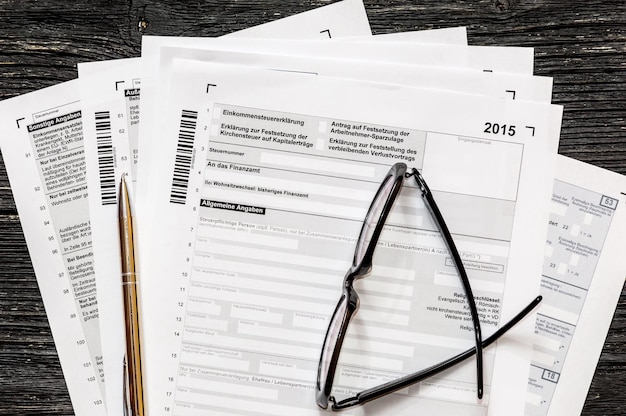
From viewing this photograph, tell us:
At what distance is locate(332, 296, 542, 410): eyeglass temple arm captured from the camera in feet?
1.75

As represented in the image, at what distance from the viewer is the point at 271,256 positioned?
55 centimetres

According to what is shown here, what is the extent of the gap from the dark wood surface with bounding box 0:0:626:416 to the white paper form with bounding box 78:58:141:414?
0.8 inches

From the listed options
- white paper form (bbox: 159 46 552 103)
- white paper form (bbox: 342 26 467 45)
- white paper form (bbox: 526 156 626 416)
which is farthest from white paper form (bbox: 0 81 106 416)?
white paper form (bbox: 526 156 626 416)

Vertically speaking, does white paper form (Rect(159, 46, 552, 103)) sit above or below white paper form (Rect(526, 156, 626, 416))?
above

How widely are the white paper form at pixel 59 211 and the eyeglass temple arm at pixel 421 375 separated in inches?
8.1

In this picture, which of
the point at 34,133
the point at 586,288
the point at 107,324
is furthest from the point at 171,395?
the point at 586,288

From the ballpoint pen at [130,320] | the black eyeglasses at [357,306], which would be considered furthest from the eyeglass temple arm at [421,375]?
the ballpoint pen at [130,320]

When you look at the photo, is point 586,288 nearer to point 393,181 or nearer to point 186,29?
point 393,181

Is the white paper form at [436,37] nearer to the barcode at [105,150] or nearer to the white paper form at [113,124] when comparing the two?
the white paper form at [113,124]

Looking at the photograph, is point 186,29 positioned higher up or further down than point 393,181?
higher up

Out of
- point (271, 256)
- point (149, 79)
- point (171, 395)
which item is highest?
point (149, 79)

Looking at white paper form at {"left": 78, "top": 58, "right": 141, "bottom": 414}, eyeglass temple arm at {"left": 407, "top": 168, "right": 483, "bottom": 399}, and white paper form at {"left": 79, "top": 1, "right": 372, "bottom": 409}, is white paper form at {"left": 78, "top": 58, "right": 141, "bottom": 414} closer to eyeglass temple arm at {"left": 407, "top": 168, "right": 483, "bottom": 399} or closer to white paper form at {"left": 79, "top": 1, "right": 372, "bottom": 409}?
white paper form at {"left": 79, "top": 1, "right": 372, "bottom": 409}

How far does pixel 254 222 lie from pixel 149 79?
0.14 m

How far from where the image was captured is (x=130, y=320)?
21.7 inches
